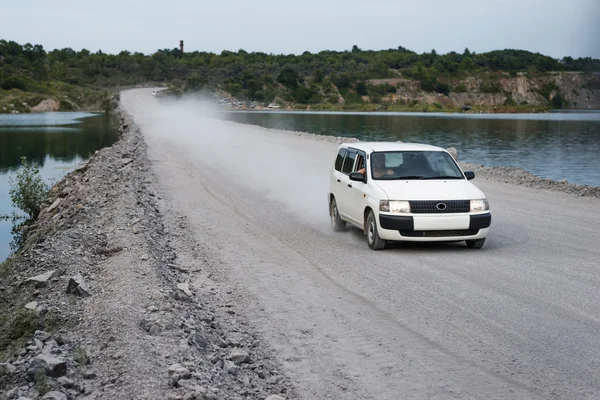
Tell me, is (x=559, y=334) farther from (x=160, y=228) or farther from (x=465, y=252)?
(x=160, y=228)

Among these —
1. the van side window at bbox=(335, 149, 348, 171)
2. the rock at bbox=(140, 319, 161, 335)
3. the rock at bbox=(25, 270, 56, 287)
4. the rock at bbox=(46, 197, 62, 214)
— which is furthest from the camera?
the rock at bbox=(46, 197, 62, 214)

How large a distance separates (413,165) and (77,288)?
6.58 metres

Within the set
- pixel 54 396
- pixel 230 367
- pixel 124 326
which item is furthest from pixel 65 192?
pixel 54 396

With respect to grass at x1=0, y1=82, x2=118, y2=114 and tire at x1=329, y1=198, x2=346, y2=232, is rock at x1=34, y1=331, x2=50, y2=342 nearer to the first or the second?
tire at x1=329, y1=198, x2=346, y2=232

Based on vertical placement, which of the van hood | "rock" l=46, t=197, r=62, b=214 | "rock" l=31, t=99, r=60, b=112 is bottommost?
"rock" l=31, t=99, r=60, b=112

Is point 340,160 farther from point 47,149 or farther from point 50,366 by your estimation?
point 47,149

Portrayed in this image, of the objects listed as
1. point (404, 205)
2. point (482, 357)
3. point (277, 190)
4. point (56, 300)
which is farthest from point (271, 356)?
point (277, 190)

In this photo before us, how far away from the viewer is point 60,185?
31.3 metres

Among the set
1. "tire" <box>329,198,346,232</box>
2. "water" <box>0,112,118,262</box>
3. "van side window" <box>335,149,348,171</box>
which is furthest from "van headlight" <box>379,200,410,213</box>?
"water" <box>0,112,118,262</box>

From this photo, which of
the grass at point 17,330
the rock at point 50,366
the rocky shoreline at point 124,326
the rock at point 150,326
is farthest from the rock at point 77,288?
the rock at point 50,366

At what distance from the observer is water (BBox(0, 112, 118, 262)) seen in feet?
105

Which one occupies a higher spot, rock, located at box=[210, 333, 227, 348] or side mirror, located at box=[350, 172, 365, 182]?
side mirror, located at box=[350, 172, 365, 182]

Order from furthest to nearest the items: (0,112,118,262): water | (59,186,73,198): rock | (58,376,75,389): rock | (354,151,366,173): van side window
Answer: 1. (0,112,118,262): water
2. (59,186,73,198): rock
3. (354,151,366,173): van side window
4. (58,376,75,389): rock

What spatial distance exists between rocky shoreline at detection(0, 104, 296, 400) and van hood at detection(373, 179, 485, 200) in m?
3.36
